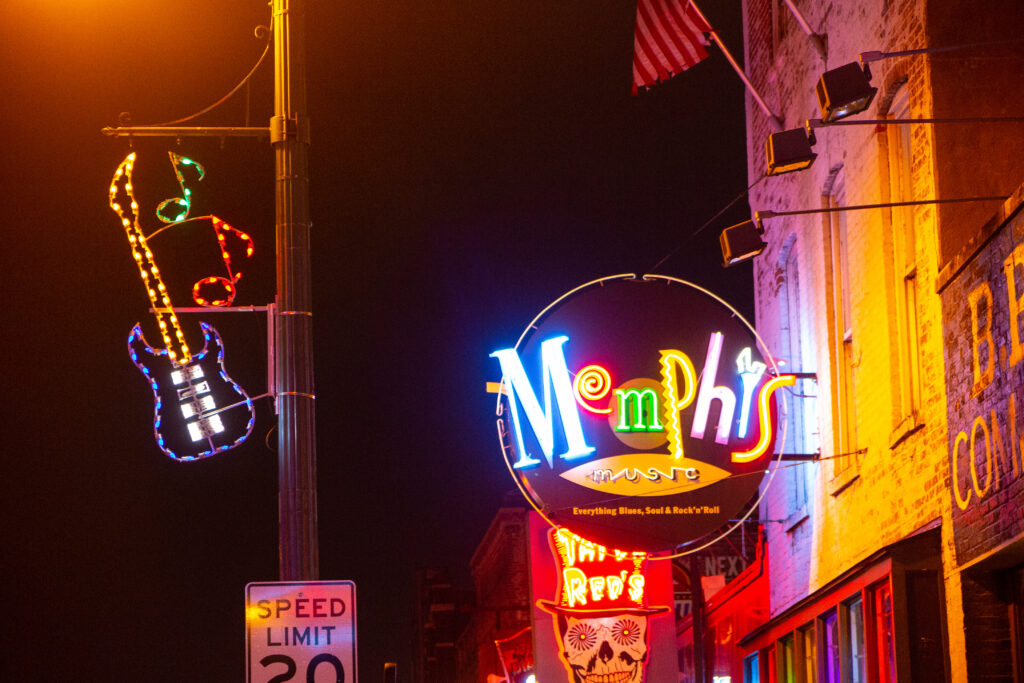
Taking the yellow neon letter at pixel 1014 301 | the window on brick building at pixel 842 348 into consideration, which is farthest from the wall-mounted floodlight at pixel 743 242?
→ the yellow neon letter at pixel 1014 301

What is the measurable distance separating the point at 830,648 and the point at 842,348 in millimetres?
3060

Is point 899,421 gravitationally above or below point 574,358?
below

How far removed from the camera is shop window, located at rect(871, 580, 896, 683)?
13.1 meters

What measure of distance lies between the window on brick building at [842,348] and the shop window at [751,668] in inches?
201

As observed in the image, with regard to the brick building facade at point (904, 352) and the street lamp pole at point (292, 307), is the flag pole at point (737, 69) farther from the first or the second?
the street lamp pole at point (292, 307)

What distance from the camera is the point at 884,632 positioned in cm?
1323

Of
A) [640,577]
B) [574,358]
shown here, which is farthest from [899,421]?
[640,577]

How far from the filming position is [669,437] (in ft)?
49.1

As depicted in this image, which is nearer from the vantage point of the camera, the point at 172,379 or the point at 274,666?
the point at 274,666

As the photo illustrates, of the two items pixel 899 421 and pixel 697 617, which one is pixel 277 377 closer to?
pixel 899 421

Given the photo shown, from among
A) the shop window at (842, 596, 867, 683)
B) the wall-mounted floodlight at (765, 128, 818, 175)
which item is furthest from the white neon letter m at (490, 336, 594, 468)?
the wall-mounted floodlight at (765, 128, 818, 175)

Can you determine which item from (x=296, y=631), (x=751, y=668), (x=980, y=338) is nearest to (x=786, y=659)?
(x=751, y=668)

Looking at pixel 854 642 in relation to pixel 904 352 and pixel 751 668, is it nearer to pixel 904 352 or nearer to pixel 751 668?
pixel 904 352

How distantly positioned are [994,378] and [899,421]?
9.62 ft
